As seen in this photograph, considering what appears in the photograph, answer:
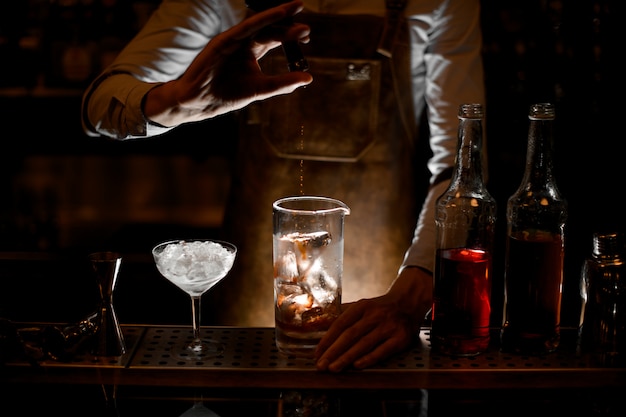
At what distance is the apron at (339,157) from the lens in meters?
2.06

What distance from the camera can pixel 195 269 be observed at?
124cm

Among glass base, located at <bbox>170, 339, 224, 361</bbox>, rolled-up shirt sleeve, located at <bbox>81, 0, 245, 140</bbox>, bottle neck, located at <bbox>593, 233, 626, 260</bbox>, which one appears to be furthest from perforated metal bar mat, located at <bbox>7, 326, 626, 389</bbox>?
rolled-up shirt sleeve, located at <bbox>81, 0, 245, 140</bbox>

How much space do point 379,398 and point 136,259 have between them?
2075 millimetres

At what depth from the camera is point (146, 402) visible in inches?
44.4

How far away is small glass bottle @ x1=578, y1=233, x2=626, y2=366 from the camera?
1229 millimetres

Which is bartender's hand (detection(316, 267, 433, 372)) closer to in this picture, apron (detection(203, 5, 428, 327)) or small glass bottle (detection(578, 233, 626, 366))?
small glass bottle (detection(578, 233, 626, 366))

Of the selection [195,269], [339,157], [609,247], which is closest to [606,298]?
[609,247]

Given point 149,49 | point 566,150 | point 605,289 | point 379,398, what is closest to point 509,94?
point 566,150

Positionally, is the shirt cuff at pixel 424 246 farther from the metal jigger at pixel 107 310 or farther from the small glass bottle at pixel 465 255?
the metal jigger at pixel 107 310

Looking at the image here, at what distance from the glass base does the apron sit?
2.84 feet

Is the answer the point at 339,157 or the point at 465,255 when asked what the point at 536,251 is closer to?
the point at 465,255

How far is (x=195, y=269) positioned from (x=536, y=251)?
58 centimetres

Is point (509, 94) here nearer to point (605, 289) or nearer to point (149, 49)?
point (149, 49)

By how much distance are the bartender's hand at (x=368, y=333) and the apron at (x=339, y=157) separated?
0.77 meters
